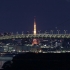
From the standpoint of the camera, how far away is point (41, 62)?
46.4 feet

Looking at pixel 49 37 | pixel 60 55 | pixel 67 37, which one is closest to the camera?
pixel 60 55

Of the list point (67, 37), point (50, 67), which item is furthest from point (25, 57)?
point (67, 37)

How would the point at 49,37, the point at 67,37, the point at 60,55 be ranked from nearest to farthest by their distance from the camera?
the point at 60,55 < the point at 67,37 < the point at 49,37

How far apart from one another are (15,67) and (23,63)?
14.2 inches

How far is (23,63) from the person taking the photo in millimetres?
14242

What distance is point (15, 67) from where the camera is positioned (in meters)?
14.1

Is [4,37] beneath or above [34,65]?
above

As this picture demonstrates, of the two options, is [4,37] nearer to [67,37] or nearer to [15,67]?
[67,37]

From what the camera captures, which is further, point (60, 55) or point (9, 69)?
point (60, 55)

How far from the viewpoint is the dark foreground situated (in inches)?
545

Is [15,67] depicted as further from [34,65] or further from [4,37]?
[4,37]

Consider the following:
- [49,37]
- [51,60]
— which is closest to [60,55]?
[51,60]

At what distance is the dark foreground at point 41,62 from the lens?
13844 mm

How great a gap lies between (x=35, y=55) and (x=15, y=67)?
47.5 inches
